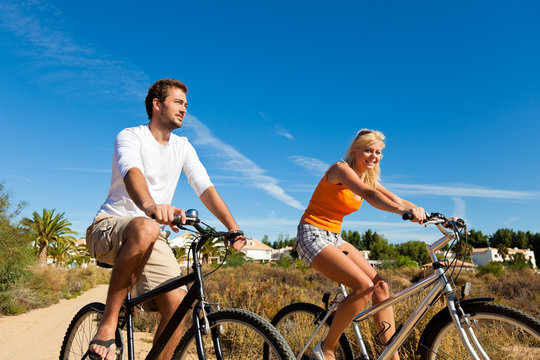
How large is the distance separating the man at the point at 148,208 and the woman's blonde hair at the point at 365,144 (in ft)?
4.20

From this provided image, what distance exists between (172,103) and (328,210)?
1.59 meters

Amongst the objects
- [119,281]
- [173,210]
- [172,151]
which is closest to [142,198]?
[173,210]

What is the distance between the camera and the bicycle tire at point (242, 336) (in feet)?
7.38

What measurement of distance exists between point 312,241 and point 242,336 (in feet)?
3.26

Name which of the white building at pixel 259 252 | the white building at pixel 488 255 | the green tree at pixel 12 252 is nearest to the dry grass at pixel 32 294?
the green tree at pixel 12 252

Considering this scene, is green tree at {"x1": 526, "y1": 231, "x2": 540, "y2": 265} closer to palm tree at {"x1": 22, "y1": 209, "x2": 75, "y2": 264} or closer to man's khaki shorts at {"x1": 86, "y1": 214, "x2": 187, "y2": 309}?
palm tree at {"x1": 22, "y1": 209, "x2": 75, "y2": 264}

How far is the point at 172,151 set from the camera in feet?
11.0

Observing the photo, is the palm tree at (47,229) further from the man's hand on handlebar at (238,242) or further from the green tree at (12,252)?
the man's hand on handlebar at (238,242)

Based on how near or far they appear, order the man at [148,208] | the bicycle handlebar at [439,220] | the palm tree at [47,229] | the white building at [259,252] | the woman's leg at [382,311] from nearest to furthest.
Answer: the man at [148,208] → the bicycle handlebar at [439,220] → the woman's leg at [382,311] → the palm tree at [47,229] → the white building at [259,252]

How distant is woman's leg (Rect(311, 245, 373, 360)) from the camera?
3301 millimetres

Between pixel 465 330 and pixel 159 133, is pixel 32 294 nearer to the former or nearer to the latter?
pixel 159 133

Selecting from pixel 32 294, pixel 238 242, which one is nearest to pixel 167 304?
pixel 238 242

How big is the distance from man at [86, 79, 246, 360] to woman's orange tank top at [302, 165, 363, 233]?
2.88 ft

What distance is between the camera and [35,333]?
9.31 meters
